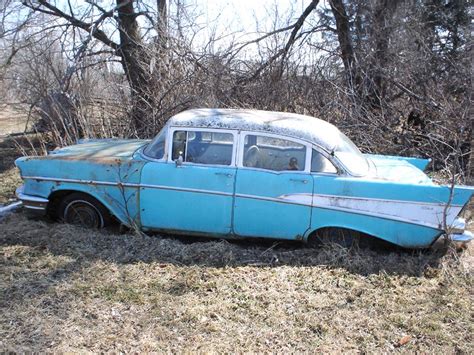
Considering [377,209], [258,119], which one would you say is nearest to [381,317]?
[377,209]

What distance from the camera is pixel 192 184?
16.5 ft

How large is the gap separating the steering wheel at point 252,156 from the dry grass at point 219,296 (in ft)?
3.19

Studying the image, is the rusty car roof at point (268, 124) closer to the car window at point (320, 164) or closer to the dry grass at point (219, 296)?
the car window at point (320, 164)

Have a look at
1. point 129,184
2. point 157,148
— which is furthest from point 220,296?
point 157,148

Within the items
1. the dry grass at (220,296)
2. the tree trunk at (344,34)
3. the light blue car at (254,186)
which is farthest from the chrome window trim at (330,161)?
the tree trunk at (344,34)

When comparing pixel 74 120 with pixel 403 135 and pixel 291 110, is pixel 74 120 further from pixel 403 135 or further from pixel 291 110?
pixel 403 135

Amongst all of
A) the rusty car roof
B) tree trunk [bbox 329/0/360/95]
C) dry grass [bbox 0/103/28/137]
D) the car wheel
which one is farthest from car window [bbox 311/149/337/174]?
dry grass [bbox 0/103/28/137]

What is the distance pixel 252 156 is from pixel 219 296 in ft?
5.61

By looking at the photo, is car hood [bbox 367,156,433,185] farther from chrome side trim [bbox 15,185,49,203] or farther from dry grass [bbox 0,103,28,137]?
dry grass [bbox 0,103,28,137]

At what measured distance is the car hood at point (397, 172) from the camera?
4769 mm

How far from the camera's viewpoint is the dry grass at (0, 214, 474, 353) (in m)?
3.40

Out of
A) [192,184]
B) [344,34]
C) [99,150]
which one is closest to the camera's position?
[192,184]

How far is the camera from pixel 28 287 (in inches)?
159

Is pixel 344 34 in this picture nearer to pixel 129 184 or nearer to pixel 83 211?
pixel 129 184
